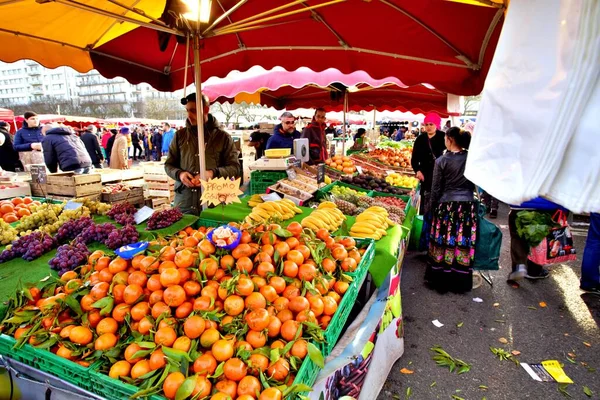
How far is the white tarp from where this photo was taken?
60 centimetres

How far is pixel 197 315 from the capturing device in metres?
1.58

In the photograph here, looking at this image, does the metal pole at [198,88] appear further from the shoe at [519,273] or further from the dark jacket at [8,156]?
the dark jacket at [8,156]

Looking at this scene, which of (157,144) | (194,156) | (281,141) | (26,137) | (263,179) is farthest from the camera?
(157,144)

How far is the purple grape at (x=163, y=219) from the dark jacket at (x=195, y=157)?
0.74 metres

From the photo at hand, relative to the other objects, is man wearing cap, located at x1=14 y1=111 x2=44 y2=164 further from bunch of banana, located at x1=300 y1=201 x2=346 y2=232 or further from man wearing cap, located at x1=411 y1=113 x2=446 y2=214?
man wearing cap, located at x1=411 y1=113 x2=446 y2=214

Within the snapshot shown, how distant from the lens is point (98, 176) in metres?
4.92

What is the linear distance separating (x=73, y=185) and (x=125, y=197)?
725 millimetres

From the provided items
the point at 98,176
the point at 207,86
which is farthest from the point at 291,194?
the point at 207,86

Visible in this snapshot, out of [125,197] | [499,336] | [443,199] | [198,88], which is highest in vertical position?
[198,88]

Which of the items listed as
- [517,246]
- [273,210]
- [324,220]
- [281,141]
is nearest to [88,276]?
[273,210]

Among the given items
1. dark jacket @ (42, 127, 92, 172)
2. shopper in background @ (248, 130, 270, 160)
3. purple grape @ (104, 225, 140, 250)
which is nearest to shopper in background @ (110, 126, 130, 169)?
dark jacket @ (42, 127, 92, 172)

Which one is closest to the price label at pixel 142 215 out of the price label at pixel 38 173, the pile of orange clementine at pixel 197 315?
the pile of orange clementine at pixel 197 315

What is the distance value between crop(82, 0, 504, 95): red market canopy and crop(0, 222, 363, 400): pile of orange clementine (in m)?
2.01

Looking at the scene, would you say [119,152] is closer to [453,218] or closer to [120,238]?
[120,238]
